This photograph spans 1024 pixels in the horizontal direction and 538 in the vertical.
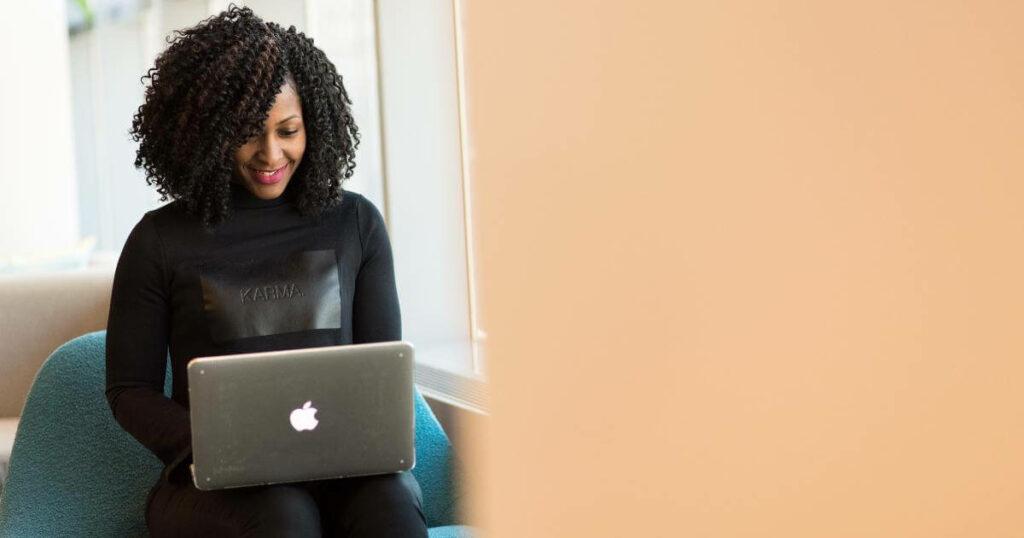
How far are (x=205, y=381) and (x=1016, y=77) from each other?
1370 millimetres

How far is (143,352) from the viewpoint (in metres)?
1.88

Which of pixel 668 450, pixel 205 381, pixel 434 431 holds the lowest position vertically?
pixel 434 431

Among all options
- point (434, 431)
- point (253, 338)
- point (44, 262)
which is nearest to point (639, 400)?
point (253, 338)

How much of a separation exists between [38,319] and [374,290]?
1.84 metres

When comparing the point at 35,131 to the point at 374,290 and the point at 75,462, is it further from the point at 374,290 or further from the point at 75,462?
the point at 374,290

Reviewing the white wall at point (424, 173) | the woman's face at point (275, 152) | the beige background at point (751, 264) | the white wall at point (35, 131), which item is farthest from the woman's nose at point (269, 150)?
the white wall at point (35, 131)

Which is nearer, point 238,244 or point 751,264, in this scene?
point 751,264

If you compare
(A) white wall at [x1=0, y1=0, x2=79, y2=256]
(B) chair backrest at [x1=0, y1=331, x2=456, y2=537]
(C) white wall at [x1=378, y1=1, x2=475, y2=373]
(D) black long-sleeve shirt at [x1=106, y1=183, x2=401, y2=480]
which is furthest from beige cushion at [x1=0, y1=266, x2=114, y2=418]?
(A) white wall at [x1=0, y1=0, x2=79, y2=256]

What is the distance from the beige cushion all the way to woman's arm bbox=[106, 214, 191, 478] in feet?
5.43

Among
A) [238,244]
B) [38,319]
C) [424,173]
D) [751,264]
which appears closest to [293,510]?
[238,244]

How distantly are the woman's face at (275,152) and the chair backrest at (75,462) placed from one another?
15.6 inches

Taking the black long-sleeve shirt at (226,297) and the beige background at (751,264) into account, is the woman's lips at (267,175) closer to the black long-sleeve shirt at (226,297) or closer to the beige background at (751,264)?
the black long-sleeve shirt at (226,297)

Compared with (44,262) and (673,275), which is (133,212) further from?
(673,275)

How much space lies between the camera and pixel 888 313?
1.06 feet
